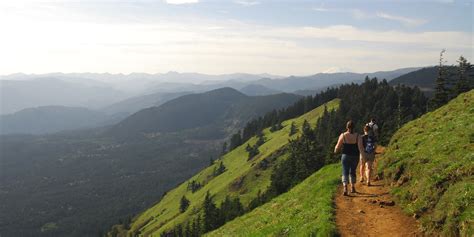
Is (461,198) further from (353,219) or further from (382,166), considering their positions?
(382,166)

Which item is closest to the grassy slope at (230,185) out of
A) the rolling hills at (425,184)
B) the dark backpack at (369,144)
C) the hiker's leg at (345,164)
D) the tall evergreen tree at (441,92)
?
the tall evergreen tree at (441,92)

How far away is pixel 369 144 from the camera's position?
29344mm

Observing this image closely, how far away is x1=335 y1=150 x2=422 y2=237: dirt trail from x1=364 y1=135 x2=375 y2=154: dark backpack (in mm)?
2652

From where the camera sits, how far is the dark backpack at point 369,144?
2917cm

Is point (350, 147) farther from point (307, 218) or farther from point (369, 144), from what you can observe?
point (307, 218)

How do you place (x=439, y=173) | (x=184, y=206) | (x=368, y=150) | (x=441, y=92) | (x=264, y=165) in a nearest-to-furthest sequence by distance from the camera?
(x=439, y=173)
(x=368, y=150)
(x=441, y=92)
(x=264, y=165)
(x=184, y=206)

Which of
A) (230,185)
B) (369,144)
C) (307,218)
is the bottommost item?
(230,185)

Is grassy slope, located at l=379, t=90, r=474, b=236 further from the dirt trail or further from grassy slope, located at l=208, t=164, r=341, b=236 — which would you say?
grassy slope, located at l=208, t=164, r=341, b=236

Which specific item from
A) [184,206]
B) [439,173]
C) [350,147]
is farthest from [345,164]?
[184,206]

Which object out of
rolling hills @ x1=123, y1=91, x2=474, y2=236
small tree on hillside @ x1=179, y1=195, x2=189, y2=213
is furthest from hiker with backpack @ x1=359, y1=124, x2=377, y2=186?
small tree on hillside @ x1=179, y1=195, x2=189, y2=213

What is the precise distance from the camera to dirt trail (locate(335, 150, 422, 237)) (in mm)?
20266

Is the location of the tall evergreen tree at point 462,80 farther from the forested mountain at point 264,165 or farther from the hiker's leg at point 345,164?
the hiker's leg at point 345,164

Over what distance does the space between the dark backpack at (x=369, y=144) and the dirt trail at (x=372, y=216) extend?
2652 mm

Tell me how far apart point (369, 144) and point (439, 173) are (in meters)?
7.21
